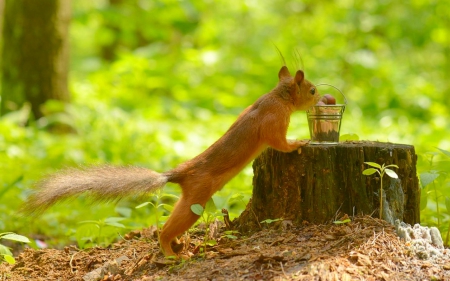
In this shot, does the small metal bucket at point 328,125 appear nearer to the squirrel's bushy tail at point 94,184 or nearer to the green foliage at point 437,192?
the green foliage at point 437,192

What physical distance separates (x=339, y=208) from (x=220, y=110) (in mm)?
7605

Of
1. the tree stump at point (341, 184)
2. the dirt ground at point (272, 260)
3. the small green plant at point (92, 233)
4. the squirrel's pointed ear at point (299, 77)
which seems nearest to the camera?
the dirt ground at point (272, 260)

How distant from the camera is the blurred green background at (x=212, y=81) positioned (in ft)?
21.7

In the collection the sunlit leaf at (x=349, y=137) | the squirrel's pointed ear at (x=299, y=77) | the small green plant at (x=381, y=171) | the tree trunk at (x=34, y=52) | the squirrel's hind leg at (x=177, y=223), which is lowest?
the squirrel's hind leg at (x=177, y=223)

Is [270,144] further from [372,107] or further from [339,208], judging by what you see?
[372,107]

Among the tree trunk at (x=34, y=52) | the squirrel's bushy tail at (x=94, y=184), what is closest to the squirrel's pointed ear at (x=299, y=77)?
the squirrel's bushy tail at (x=94, y=184)

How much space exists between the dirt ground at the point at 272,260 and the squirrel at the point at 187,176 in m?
0.22

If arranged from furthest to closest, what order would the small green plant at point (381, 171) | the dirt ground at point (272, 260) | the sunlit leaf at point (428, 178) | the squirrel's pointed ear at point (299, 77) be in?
the squirrel's pointed ear at point (299, 77) → the sunlit leaf at point (428, 178) → the small green plant at point (381, 171) → the dirt ground at point (272, 260)

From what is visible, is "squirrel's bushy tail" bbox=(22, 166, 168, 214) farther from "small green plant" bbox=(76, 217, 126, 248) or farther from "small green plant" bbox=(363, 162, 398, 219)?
"small green plant" bbox=(363, 162, 398, 219)

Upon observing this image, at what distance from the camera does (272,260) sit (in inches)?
107

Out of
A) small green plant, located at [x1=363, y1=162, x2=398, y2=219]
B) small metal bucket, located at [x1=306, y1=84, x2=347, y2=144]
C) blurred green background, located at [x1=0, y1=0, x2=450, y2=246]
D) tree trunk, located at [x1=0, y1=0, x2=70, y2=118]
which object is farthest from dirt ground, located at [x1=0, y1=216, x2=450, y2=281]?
tree trunk, located at [x1=0, y1=0, x2=70, y2=118]

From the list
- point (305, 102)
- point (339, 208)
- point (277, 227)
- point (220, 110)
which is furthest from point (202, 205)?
point (220, 110)

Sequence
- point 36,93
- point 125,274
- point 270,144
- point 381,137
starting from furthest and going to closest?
point 381,137, point 36,93, point 270,144, point 125,274

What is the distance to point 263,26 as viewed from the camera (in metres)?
14.8
